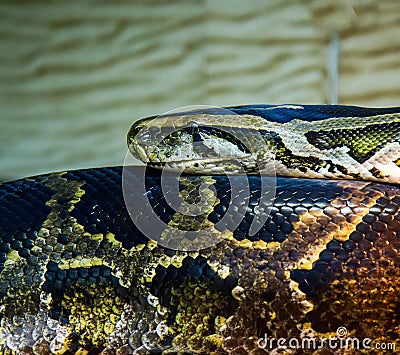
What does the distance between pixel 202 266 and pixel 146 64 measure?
2.26m

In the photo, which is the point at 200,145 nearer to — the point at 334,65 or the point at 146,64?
the point at 334,65

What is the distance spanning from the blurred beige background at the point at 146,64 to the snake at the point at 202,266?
1.74m

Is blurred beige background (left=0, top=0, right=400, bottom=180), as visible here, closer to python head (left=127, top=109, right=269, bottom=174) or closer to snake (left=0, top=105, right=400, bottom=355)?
python head (left=127, top=109, right=269, bottom=174)

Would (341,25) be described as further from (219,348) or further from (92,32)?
(219,348)

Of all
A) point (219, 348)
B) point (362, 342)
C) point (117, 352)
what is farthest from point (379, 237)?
point (117, 352)

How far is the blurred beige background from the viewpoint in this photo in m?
3.07

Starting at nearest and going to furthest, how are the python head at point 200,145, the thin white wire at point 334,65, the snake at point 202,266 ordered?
the snake at point 202,266 < the python head at point 200,145 < the thin white wire at point 334,65

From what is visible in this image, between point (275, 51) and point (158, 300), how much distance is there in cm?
220

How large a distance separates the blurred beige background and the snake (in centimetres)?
174

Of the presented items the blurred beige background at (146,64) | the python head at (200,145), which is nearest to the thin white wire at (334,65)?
the blurred beige background at (146,64)

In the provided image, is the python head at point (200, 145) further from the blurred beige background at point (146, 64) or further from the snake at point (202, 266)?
the blurred beige background at point (146, 64)

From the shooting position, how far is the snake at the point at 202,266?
4.00 feet

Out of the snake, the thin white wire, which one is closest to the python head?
the snake

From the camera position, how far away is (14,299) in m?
1.32
